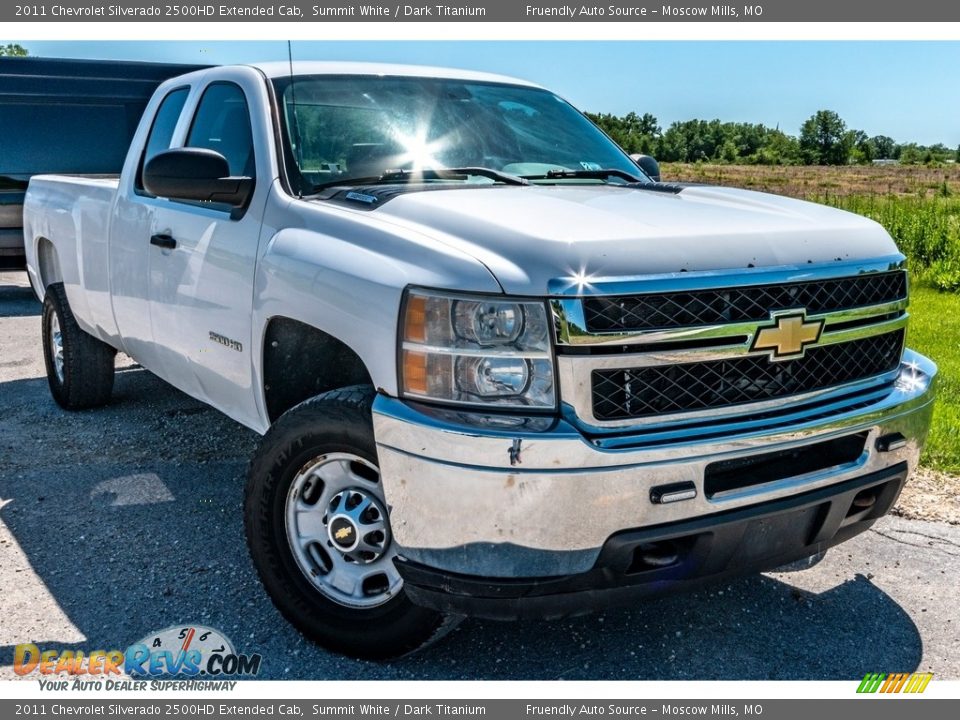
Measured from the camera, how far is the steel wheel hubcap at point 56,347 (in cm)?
617

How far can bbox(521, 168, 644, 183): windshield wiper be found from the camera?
391 centimetres

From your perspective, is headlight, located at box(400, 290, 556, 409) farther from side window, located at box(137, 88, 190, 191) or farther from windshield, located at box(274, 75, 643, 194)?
side window, located at box(137, 88, 190, 191)

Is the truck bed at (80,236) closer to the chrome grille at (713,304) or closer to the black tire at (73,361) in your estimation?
the black tire at (73,361)

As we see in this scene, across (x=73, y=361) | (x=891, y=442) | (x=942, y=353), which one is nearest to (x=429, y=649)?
(x=891, y=442)

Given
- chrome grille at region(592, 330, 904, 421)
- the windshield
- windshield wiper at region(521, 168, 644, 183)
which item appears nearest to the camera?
chrome grille at region(592, 330, 904, 421)

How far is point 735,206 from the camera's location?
10.9 ft

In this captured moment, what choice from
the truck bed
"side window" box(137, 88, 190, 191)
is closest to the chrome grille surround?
"side window" box(137, 88, 190, 191)

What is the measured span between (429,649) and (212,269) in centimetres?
170

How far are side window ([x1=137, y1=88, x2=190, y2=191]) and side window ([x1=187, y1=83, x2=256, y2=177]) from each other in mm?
298

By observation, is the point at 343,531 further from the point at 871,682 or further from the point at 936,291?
the point at 936,291

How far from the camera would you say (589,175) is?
13.2 feet

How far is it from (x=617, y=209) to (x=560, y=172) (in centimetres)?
93

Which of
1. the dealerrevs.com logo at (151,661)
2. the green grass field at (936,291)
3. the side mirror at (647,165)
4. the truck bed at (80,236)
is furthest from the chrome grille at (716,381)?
the truck bed at (80,236)

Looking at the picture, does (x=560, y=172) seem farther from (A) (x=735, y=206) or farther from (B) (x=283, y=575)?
(B) (x=283, y=575)
